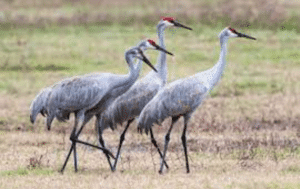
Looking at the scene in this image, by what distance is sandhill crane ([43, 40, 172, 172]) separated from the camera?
7.29 meters

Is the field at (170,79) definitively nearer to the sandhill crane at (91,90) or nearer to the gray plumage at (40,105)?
the gray plumage at (40,105)

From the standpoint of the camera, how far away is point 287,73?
49.5ft

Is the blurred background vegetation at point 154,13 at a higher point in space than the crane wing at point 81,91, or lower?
higher

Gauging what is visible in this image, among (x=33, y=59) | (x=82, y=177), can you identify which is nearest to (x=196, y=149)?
(x=82, y=177)

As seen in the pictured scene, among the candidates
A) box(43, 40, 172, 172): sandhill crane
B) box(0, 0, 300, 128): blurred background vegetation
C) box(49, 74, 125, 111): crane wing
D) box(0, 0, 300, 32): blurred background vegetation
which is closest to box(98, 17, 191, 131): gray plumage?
box(43, 40, 172, 172): sandhill crane

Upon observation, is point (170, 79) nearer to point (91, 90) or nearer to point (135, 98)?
point (135, 98)

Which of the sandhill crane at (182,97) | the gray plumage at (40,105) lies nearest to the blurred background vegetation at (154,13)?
the sandhill crane at (182,97)

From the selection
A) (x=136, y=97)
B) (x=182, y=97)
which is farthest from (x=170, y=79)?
(x=182, y=97)

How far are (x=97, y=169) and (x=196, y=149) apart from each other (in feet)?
5.17

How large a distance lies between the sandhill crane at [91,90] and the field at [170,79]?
0.63 m

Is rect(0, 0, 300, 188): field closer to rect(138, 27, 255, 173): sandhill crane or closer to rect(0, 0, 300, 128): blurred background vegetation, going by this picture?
rect(0, 0, 300, 128): blurred background vegetation

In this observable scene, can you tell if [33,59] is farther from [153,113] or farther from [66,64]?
[153,113]

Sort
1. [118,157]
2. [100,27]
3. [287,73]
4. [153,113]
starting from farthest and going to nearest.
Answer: [100,27] → [287,73] → [118,157] → [153,113]

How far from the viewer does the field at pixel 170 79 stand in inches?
286
